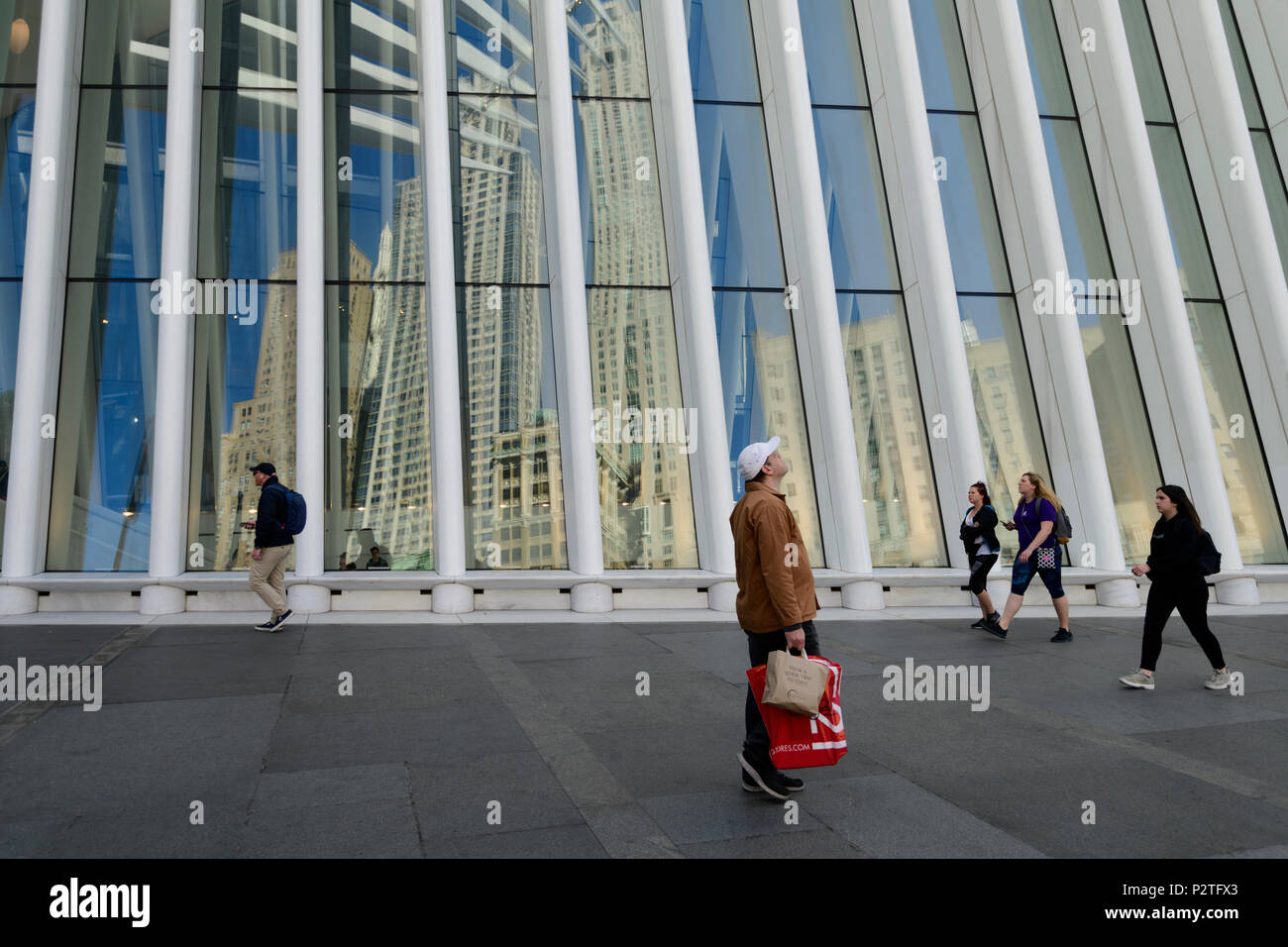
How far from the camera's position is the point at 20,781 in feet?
15.1

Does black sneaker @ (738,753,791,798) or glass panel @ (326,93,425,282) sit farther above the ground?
glass panel @ (326,93,425,282)

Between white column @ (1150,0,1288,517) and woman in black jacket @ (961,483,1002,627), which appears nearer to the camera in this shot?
woman in black jacket @ (961,483,1002,627)

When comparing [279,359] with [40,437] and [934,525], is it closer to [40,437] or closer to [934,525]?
[40,437]

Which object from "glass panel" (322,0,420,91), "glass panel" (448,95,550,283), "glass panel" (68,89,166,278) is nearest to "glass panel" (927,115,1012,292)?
"glass panel" (448,95,550,283)

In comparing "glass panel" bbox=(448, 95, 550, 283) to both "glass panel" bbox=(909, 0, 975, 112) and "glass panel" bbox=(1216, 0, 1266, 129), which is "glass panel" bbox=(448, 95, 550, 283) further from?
"glass panel" bbox=(1216, 0, 1266, 129)

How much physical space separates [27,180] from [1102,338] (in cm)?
1852

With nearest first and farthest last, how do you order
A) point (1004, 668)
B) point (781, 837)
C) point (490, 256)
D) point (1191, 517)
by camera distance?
point (781, 837), point (1191, 517), point (1004, 668), point (490, 256)

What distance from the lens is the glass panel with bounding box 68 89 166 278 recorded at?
1353 cm

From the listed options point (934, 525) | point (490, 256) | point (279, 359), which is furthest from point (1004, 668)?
point (279, 359)

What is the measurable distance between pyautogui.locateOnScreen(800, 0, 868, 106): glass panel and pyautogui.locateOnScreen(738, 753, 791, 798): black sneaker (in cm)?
1418

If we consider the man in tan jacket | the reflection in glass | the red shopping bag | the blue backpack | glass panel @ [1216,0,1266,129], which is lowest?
the red shopping bag

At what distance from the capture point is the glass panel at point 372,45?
1466 cm
